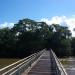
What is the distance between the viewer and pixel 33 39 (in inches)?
4562

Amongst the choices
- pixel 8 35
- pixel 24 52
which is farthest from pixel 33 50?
pixel 8 35

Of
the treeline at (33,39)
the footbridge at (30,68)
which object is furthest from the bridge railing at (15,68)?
the treeline at (33,39)

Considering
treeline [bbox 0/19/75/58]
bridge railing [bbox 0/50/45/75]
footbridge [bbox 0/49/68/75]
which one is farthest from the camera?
treeline [bbox 0/19/75/58]

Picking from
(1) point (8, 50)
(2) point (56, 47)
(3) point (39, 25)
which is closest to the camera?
(1) point (8, 50)

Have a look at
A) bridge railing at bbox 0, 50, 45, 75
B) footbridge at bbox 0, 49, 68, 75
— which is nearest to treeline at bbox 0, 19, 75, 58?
→ footbridge at bbox 0, 49, 68, 75

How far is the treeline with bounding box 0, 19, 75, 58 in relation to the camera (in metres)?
111

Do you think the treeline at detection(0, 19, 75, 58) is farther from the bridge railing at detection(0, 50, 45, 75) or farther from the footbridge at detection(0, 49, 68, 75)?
the bridge railing at detection(0, 50, 45, 75)

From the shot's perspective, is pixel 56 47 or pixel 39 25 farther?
pixel 39 25

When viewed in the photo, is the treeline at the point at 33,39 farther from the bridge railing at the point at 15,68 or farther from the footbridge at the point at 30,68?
the bridge railing at the point at 15,68

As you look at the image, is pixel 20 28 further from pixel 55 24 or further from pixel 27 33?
pixel 55 24

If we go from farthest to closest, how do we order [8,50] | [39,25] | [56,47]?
[39,25], [56,47], [8,50]

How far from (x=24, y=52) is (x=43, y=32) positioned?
42.5 ft

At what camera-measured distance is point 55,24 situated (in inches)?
5084

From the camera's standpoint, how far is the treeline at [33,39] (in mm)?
111250
